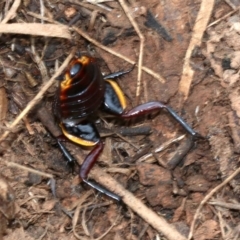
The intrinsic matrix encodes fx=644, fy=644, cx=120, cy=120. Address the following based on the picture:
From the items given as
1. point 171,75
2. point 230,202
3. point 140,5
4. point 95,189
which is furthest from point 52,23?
point 230,202

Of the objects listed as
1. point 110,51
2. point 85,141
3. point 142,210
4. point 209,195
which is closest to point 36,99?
point 85,141

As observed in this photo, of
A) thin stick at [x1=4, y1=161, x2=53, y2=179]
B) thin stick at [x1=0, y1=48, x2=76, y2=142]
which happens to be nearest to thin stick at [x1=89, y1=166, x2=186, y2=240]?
thin stick at [x1=4, y1=161, x2=53, y2=179]

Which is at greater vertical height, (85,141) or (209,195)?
(85,141)

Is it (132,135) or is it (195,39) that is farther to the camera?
(132,135)

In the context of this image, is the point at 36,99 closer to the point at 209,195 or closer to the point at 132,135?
the point at 132,135

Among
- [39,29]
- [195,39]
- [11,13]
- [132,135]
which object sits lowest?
[132,135]

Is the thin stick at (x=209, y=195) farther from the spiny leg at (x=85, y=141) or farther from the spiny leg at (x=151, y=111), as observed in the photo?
the spiny leg at (x=85, y=141)
